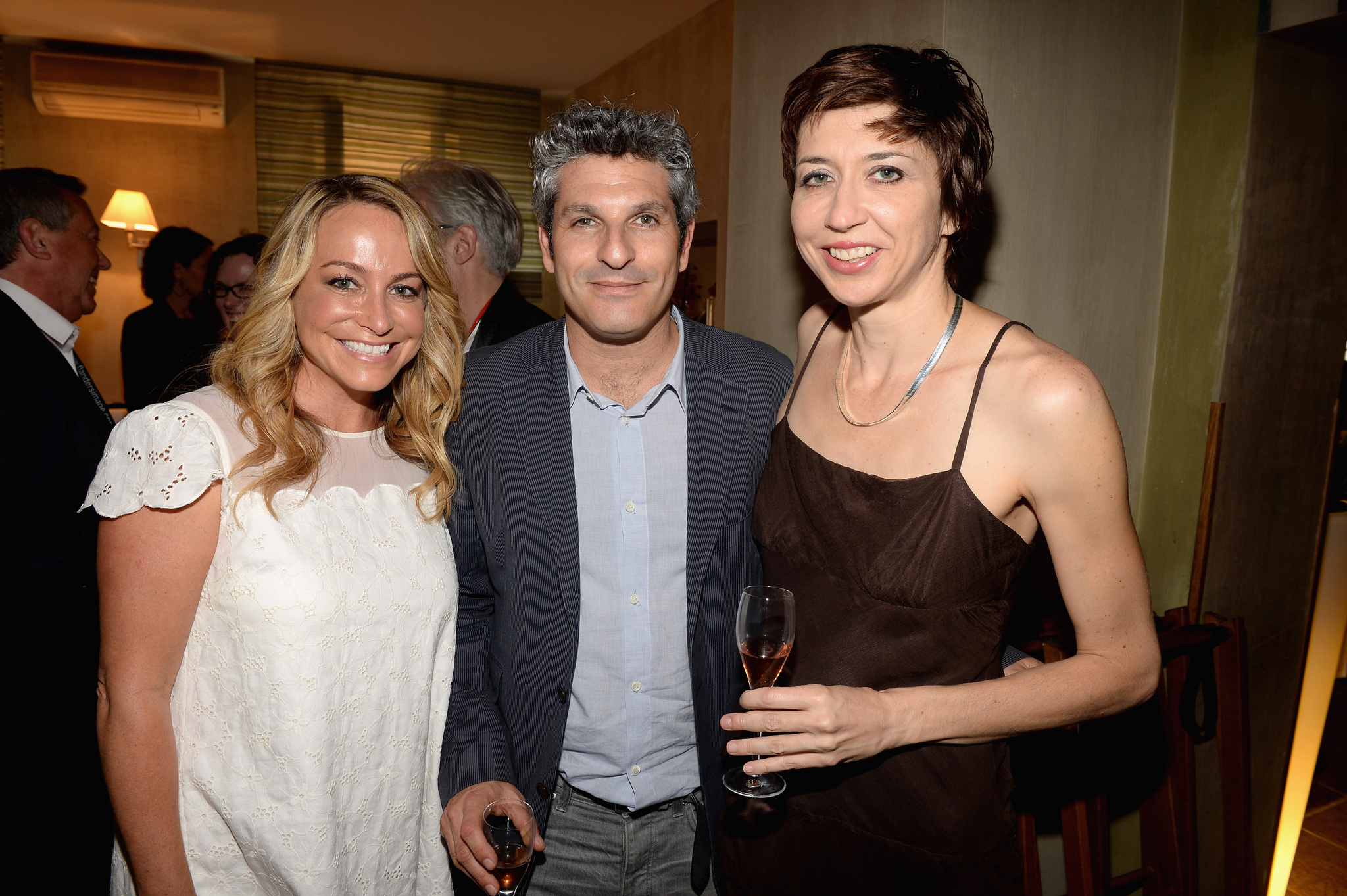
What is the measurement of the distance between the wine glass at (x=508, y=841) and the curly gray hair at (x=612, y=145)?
123 centimetres

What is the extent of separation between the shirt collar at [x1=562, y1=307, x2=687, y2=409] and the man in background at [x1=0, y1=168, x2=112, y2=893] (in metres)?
1.62

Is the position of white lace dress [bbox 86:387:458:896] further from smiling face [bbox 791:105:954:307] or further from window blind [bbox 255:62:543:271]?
window blind [bbox 255:62:543:271]

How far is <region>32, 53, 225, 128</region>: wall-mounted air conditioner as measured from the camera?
5.99m

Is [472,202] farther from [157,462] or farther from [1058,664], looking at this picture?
[1058,664]

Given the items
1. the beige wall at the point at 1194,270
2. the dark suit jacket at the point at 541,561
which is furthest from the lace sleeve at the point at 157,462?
the beige wall at the point at 1194,270

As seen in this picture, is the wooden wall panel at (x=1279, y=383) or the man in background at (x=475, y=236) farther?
the man in background at (x=475, y=236)

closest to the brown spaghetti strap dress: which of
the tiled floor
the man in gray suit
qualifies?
the man in gray suit

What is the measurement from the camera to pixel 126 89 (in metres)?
6.12

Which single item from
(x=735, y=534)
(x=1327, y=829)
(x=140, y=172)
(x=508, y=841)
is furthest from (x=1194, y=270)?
(x=140, y=172)

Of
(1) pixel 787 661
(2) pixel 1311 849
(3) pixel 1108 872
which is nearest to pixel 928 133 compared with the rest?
(1) pixel 787 661

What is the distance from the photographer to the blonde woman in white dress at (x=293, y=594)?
1414 mm

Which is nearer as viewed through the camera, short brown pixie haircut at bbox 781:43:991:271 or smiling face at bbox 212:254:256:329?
short brown pixie haircut at bbox 781:43:991:271

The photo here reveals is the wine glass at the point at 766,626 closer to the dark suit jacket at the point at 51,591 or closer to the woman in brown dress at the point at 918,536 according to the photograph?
the woman in brown dress at the point at 918,536

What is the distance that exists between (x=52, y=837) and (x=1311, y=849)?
4.82 metres
